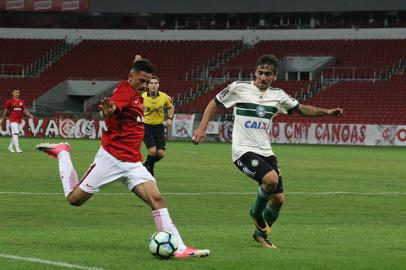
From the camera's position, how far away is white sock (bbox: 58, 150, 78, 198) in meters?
11.9

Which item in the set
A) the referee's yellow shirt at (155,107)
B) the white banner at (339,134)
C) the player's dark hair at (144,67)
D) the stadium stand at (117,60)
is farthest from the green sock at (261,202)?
the stadium stand at (117,60)

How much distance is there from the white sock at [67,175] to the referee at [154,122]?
10154mm

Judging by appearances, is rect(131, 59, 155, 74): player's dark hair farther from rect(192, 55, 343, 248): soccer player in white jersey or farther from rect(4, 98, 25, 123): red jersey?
rect(4, 98, 25, 123): red jersey

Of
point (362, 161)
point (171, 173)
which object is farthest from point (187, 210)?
point (362, 161)

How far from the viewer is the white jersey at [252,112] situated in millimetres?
12602

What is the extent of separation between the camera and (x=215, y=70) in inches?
2611

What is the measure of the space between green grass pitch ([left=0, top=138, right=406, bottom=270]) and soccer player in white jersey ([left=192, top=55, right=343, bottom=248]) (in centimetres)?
51

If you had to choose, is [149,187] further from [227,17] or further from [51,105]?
[227,17]

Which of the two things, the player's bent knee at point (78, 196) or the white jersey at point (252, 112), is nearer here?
the player's bent knee at point (78, 196)

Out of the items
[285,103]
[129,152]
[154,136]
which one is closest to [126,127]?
[129,152]

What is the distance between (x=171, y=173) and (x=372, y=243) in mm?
14077

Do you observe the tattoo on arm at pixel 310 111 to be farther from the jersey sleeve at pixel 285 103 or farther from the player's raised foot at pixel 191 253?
the player's raised foot at pixel 191 253

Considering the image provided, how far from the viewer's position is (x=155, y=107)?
75.2 feet

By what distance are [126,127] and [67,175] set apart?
4.09 ft
